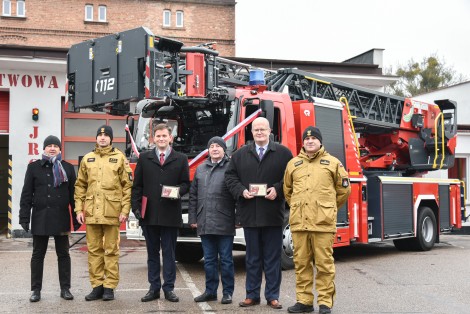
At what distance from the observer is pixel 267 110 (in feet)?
30.9

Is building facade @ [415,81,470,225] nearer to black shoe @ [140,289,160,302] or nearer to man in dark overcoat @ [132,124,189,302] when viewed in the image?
man in dark overcoat @ [132,124,189,302]

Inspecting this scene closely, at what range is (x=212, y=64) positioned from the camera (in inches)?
369

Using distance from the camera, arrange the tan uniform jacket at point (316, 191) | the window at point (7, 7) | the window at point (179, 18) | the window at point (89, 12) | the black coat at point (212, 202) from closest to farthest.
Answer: the tan uniform jacket at point (316, 191) < the black coat at point (212, 202) < the window at point (7, 7) < the window at point (89, 12) < the window at point (179, 18)

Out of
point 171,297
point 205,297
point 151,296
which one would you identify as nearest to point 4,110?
point 151,296

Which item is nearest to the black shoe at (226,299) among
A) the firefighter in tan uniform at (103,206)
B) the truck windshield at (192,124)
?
the firefighter in tan uniform at (103,206)

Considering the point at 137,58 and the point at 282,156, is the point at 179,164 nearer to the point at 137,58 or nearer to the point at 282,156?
the point at 282,156

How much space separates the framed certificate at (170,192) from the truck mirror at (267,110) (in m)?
2.45

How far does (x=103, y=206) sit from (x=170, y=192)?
2.48 ft

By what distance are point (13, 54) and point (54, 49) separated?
1028 mm

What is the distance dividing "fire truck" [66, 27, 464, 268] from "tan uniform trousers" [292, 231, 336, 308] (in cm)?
251

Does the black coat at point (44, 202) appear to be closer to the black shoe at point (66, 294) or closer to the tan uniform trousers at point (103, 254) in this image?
the tan uniform trousers at point (103, 254)

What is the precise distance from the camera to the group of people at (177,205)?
704 cm

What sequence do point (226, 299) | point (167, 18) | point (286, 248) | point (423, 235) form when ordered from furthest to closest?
point (167, 18) → point (423, 235) → point (286, 248) → point (226, 299)

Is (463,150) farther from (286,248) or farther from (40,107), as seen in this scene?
(286,248)
